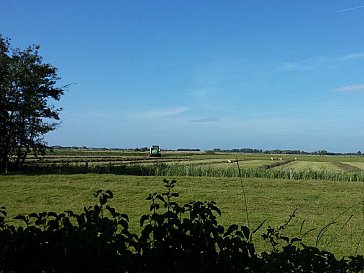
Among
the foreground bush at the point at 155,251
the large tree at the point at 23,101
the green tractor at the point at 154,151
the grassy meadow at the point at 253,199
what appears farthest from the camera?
the green tractor at the point at 154,151

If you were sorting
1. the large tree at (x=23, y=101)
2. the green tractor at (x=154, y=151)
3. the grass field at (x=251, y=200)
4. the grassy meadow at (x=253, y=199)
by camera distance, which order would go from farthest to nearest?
the green tractor at (x=154, y=151)
the large tree at (x=23, y=101)
the grass field at (x=251, y=200)
the grassy meadow at (x=253, y=199)

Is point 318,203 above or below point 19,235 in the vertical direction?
below

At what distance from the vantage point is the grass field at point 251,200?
11098 mm

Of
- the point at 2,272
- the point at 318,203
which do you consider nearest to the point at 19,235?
the point at 2,272

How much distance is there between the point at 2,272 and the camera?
2289 mm

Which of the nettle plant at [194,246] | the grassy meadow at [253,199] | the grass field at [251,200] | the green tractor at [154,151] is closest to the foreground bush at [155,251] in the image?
the nettle plant at [194,246]

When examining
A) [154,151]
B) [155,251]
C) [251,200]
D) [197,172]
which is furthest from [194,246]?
[154,151]

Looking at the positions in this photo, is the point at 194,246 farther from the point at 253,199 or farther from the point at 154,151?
the point at 154,151

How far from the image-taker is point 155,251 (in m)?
2.23

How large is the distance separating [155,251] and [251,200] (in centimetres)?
1483

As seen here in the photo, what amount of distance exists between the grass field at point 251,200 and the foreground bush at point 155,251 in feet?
20.6

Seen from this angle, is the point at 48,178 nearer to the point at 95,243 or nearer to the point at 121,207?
the point at 121,207

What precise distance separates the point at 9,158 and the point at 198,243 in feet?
97.9

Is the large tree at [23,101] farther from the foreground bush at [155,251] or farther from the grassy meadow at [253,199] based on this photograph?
the foreground bush at [155,251]
